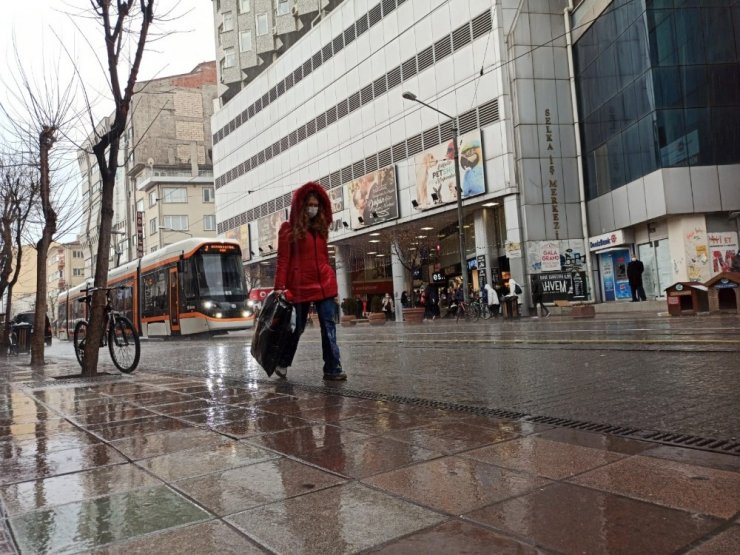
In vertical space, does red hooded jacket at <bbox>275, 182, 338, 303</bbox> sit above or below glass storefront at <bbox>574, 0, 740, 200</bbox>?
below

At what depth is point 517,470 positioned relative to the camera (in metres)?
2.74

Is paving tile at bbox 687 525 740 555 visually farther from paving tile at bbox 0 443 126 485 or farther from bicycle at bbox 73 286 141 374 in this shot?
bicycle at bbox 73 286 141 374

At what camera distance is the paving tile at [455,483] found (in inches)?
93.7

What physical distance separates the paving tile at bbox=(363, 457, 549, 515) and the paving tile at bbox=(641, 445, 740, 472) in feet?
2.43

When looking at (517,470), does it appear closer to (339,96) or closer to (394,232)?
(394,232)

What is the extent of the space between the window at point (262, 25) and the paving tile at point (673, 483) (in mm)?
53221

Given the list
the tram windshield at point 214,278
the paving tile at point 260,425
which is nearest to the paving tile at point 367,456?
the paving tile at point 260,425

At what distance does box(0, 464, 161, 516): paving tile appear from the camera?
262 centimetres

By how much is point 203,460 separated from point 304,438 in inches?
24.9

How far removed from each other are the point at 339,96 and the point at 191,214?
36698 mm

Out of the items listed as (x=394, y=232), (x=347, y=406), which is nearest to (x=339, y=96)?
(x=394, y=232)

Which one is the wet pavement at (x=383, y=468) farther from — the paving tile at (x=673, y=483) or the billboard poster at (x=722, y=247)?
the billboard poster at (x=722, y=247)

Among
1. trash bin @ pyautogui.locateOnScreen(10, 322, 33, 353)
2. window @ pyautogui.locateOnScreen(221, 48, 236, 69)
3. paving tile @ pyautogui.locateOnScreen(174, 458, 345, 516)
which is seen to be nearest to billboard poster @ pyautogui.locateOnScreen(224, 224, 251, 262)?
window @ pyautogui.locateOnScreen(221, 48, 236, 69)

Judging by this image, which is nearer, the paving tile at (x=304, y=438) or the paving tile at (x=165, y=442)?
the paving tile at (x=304, y=438)
